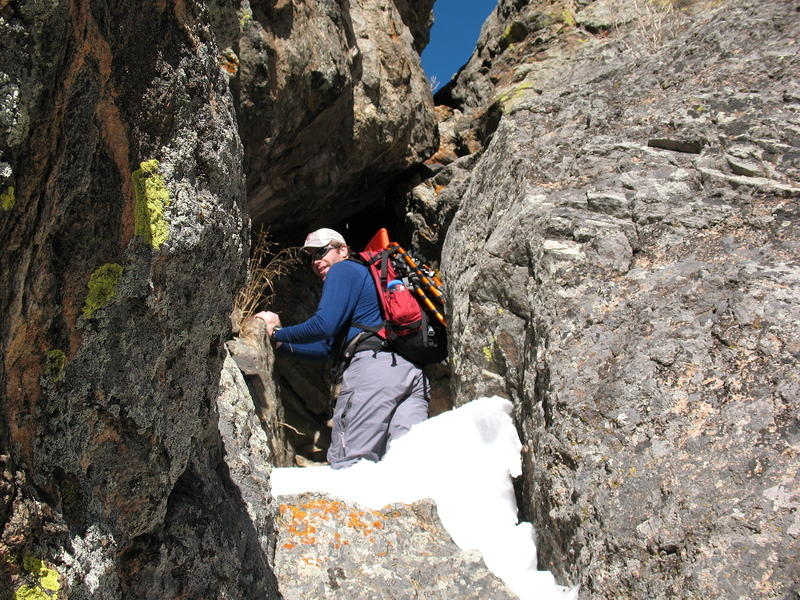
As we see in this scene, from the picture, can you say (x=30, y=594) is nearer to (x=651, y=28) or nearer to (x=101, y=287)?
(x=101, y=287)

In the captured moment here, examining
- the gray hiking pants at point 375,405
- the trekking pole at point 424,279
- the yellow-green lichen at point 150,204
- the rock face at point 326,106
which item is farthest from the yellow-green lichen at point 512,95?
the yellow-green lichen at point 150,204

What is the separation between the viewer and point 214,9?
3.57m

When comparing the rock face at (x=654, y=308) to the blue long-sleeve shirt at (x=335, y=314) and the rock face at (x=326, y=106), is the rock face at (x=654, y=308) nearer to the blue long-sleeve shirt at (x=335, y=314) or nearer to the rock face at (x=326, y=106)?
the blue long-sleeve shirt at (x=335, y=314)

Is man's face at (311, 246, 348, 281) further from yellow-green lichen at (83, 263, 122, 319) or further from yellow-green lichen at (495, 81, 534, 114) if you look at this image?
yellow-green lichen at (83, 263, 122, 319)

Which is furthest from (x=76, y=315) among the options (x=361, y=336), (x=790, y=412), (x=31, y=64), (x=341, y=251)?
(x=341, y=251)

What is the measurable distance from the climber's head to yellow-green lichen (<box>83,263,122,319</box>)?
170 inches

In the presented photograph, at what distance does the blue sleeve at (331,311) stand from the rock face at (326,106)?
1.76 metres

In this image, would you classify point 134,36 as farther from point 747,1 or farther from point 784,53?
point 747,1

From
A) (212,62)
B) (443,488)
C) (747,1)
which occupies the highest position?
(747,1)

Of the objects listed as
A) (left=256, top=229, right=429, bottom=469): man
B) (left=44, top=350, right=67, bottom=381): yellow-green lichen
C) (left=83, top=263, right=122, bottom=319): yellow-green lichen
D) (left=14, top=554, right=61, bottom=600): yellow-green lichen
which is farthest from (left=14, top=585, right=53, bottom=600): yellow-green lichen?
(left=256, top=229, right=429, bottom=469): man

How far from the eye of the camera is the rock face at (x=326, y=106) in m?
6.28

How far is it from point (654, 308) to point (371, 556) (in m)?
1.81

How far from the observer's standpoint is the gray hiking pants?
17.4 ft

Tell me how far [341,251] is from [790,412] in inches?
176
